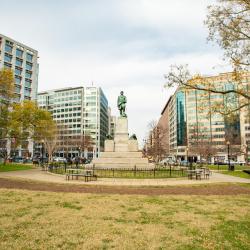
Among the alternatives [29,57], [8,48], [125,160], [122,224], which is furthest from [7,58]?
[122,224]

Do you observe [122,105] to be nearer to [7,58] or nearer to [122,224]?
[122,224]

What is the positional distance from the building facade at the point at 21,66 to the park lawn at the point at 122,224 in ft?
273

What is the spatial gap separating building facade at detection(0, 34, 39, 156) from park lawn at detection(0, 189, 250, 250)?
83.3m

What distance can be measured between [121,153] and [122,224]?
83.8 ft

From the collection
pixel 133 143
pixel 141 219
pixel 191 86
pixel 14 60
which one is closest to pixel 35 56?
pixel 14 60

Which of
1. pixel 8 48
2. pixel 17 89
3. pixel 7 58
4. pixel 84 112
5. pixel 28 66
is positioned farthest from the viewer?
pixel 84 112

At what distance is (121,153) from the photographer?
33.0 metres

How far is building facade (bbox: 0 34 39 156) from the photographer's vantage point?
8676 centimetres

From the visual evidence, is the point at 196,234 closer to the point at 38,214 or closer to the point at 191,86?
the point at 38,214

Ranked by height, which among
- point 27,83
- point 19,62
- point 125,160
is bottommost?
point 125,160

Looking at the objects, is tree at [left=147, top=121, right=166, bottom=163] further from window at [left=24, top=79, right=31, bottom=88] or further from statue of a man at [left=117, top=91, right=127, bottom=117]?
window at [left=24, top=79, right=31, bottom=88]

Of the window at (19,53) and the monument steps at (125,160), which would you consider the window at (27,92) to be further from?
the monument steps at (125,160)

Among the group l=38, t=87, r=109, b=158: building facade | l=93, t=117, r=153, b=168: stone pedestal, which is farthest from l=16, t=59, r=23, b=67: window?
l=93, t=117, r=153, b=168: stone pedestal

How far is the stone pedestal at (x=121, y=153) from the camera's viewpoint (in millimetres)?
31203
